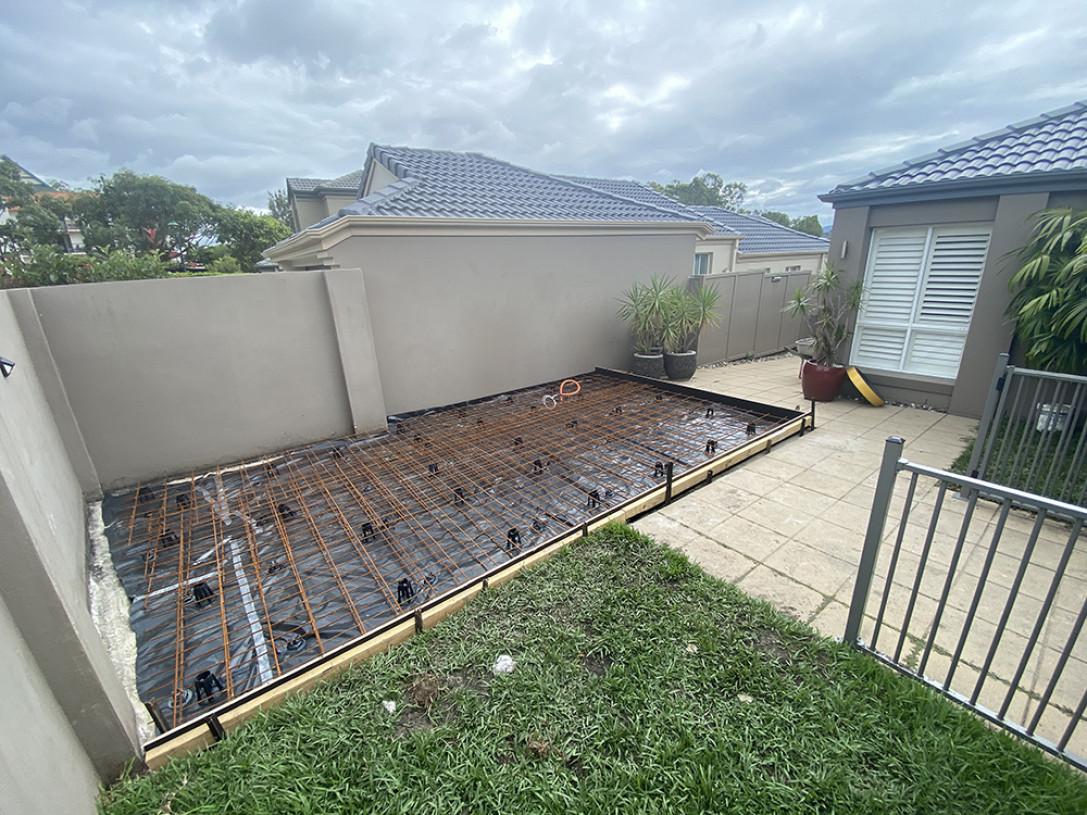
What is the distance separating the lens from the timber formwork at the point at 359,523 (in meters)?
2.36

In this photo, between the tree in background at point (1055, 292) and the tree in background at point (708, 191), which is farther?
the tree in background at point (708, 191)

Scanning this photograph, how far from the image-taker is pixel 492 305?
6.38m

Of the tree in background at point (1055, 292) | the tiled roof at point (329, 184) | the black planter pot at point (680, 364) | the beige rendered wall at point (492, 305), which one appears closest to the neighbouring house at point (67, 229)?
the tiled roof at point (329, 184)

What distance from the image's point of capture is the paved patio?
6.63ft

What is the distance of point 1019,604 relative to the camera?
2.33 metres

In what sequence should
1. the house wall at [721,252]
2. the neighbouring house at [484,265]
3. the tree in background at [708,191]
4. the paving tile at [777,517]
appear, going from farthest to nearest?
the tree in background at [708,191] → the house wall at [721,252] → the neighbouring house at [484,265] → the paving tile at [777,517]

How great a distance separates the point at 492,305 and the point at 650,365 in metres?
2.91

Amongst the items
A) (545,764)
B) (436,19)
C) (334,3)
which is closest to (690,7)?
(436,19)

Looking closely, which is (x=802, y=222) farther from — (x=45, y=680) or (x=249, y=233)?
(x=45, y=680)

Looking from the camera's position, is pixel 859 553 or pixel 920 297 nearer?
pixel 859 553

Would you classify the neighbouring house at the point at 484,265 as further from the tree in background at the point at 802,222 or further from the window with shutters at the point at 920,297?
the tree in background at the point at 802,222

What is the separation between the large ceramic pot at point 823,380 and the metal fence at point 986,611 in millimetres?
3083

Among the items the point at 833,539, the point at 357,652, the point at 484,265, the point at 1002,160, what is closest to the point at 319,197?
the point at 484,265

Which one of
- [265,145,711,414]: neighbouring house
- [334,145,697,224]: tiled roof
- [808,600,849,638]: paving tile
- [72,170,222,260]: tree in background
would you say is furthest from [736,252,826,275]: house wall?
[72,170,222,260]: tree in background
